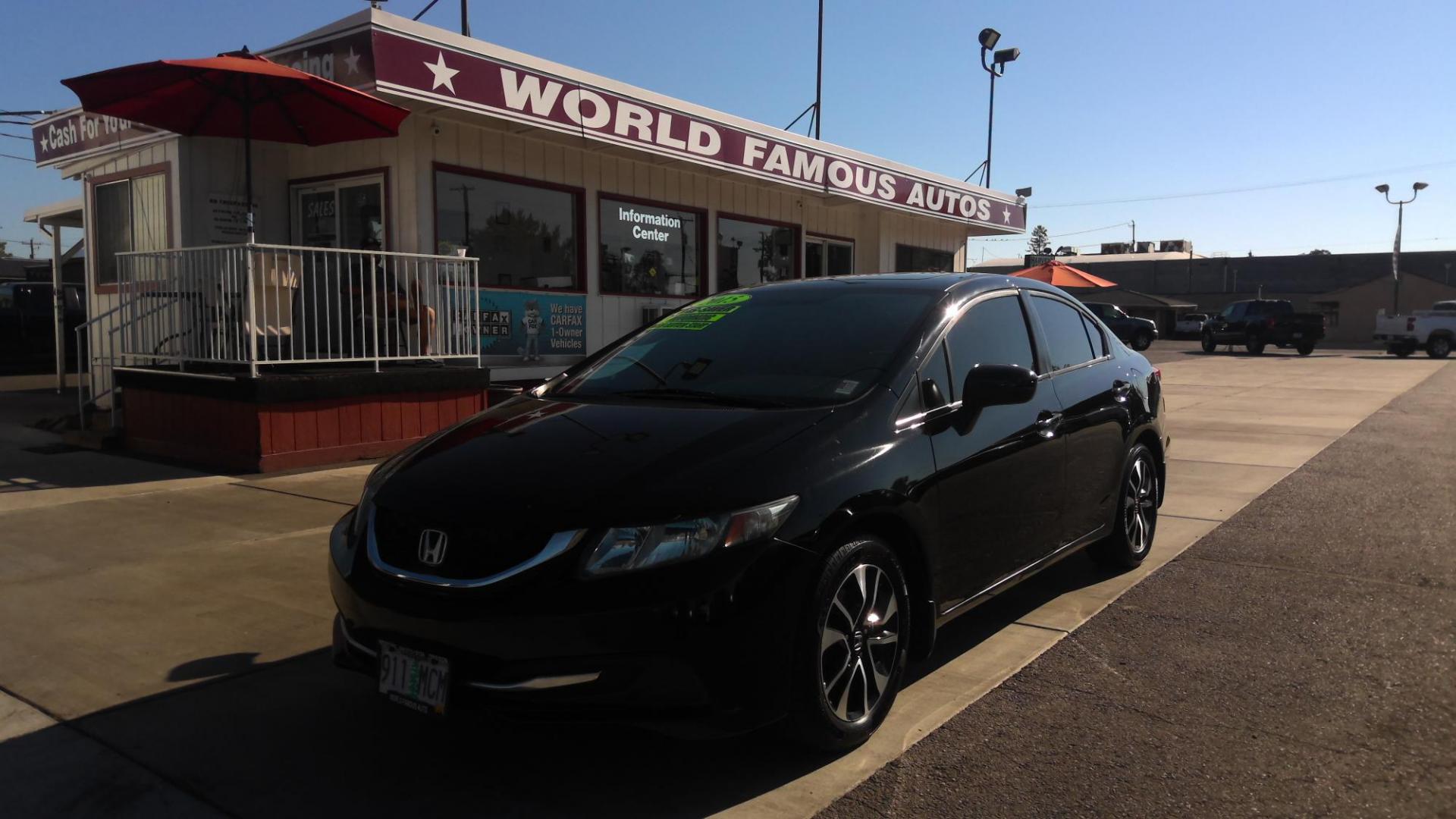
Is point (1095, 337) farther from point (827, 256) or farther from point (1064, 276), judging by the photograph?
point (1064, 276)

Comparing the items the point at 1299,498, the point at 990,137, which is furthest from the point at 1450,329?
the point at 1299,498

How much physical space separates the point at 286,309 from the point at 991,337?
636 centimetres

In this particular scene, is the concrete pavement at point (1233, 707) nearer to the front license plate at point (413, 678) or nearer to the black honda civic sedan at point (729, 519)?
the black honda civic sedan at point (729, 519)

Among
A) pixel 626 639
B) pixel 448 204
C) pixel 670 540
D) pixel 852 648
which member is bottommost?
pixel 852 648

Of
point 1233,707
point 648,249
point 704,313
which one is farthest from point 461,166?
point 1233,707

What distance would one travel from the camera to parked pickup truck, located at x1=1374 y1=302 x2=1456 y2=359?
1242 inches

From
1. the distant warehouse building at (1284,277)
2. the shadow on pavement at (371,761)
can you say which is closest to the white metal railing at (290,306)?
the shadow on pavement at (371,761)

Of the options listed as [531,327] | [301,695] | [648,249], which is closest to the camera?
[301,695]

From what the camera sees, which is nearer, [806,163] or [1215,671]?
[1215,671]

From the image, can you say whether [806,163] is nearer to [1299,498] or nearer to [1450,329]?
[1299,498]

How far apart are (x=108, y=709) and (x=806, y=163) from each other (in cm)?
1187

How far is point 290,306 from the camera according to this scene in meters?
8.55

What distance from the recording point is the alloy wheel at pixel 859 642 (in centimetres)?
314

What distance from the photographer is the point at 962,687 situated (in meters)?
3.84
